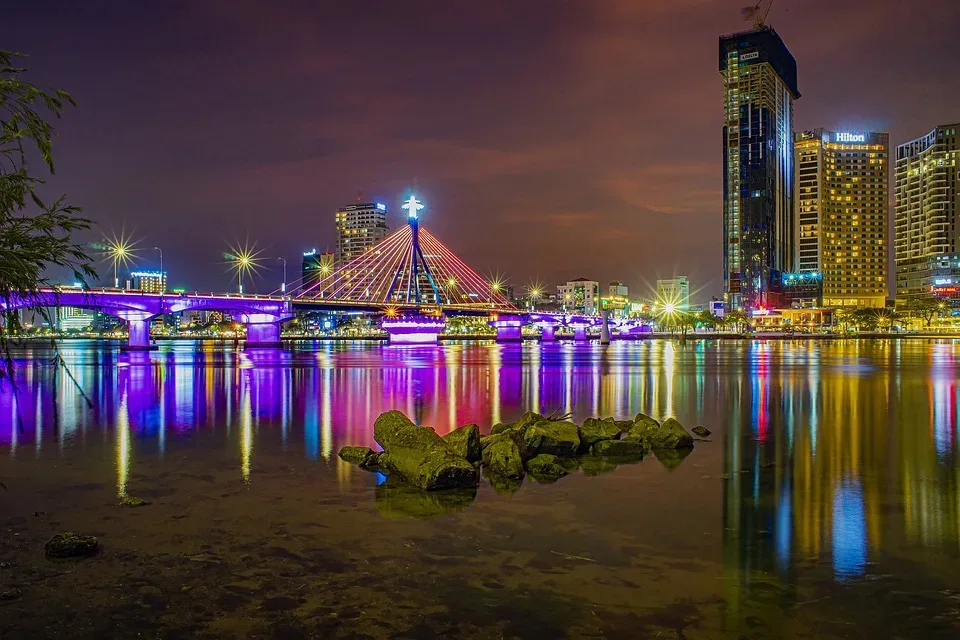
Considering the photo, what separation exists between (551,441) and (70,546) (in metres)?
11.2

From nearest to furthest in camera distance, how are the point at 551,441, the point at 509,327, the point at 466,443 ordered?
the point at 466,443, the point at 551,441, the point at 509,327

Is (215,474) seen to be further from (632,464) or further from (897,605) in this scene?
(897,605)

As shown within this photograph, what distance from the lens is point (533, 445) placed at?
733 inches

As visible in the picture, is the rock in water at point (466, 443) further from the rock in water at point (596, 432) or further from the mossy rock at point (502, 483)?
the rock in water at point (596, 432)

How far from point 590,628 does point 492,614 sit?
1.21 meters

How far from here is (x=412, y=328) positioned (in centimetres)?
14412

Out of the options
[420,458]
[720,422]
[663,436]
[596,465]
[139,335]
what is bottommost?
[720,422]

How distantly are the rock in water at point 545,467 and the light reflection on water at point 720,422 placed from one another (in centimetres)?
378

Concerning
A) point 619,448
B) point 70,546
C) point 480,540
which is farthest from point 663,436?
point 70,546

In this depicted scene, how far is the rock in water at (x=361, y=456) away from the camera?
58.9ft

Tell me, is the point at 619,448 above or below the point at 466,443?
below

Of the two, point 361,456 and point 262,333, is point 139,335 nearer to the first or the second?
point 262,333

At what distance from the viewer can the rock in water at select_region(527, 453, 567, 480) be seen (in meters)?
17.0

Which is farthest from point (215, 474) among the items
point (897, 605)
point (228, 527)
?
point (897, 605)
